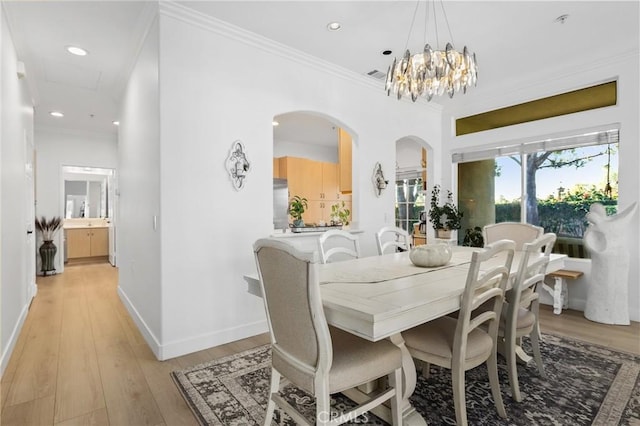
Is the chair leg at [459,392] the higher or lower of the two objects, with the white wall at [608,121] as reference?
lower

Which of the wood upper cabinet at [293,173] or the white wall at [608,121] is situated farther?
the wood upper cabinet at [293,173]

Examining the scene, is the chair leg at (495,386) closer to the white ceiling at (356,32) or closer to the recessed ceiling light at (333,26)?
the white ceiling at (356,32)

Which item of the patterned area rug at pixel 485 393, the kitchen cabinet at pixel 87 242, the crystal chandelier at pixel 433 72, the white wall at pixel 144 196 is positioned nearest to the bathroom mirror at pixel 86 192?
the kitchen cabinet at pixel 87 242

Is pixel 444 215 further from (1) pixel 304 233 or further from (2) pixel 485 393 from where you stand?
(2) pixel 485 393

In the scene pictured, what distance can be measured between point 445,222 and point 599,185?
6.15 feet

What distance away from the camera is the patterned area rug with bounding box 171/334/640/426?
1.85 m

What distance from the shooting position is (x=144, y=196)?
313 cm

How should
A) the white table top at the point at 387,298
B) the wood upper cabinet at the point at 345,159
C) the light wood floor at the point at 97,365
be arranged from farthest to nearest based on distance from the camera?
the wood upper cabinet at the point at 345,159 < the light wood floor at the point at 97,365 < the white table top at the point at 387,298

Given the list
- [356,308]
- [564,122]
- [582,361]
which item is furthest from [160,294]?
[564,122]

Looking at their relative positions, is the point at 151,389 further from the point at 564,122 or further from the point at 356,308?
the point at 564,122

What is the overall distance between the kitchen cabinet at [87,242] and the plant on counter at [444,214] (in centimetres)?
721

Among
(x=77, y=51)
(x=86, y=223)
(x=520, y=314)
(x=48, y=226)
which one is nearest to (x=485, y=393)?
(x=520, y=314)

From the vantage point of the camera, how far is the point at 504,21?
9.71ft

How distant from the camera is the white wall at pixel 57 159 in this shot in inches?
244
